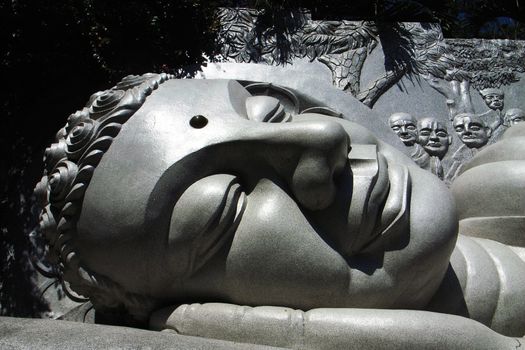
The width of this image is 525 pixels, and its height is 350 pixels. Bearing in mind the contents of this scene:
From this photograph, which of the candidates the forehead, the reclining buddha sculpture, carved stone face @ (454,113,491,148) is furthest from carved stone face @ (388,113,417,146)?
the forehead

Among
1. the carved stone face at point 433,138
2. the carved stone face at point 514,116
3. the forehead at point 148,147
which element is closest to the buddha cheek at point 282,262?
the forehead at point 148,147

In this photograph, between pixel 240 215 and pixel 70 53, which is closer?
pixel 240 215

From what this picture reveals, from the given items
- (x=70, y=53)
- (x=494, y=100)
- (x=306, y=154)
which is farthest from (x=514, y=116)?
(x=70, y=53)

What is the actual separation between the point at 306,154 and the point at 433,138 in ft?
10.6

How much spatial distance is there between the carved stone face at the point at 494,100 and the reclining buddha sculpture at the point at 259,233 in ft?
11.1

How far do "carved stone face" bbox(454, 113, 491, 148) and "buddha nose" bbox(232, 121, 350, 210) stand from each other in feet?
10.8

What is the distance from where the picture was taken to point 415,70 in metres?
5.24

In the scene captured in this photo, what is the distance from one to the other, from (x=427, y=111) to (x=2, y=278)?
12.8ft

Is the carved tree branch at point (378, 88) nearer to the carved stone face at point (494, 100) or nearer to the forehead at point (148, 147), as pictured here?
the carved stone face at point (494, 100)

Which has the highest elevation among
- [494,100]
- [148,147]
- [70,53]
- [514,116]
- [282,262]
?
[70,53]

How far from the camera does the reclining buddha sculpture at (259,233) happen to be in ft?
6.25

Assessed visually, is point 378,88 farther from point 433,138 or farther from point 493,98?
point 493,98

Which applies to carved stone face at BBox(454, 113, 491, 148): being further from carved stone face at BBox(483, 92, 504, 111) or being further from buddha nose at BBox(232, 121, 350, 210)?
buddha nose at BBox(232, 121, 350, 210)

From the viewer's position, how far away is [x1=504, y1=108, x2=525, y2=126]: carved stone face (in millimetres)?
5105
